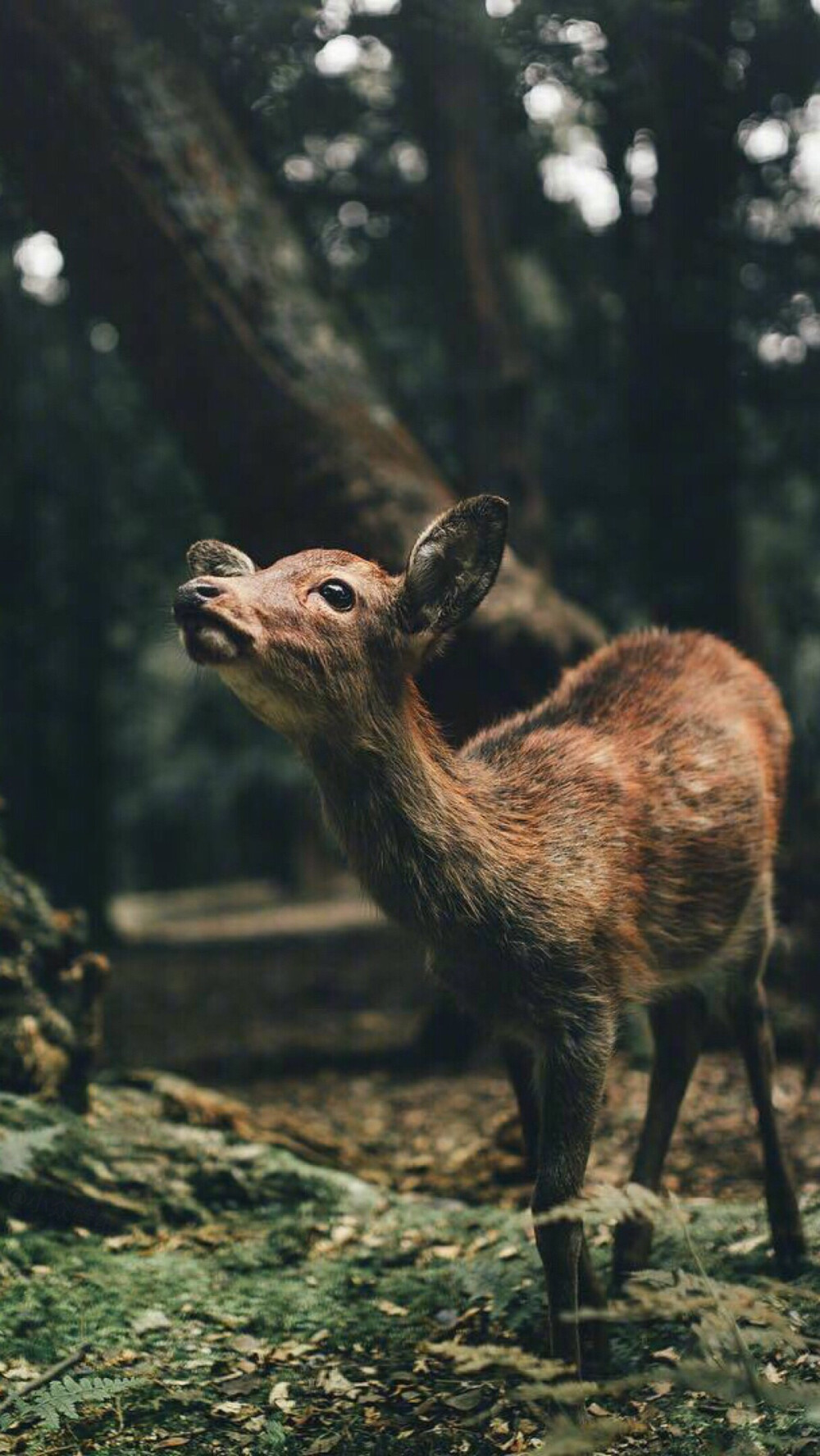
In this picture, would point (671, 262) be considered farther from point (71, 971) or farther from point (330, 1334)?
point (330, 1334)

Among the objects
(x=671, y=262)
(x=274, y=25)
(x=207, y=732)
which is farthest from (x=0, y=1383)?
(x=207, y=732)

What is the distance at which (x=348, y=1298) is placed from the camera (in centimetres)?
473

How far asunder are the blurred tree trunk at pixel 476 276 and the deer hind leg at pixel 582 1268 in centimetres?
430

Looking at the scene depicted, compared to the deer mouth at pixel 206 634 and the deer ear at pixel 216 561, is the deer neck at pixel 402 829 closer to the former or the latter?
the deer mouth at pixel 206 634

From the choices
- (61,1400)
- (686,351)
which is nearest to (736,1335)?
(61,1400)

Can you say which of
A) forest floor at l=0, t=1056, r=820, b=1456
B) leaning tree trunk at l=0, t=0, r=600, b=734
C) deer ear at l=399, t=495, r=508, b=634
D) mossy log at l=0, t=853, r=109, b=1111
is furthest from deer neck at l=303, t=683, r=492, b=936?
leaning tree trunk at l=0, t=0, r=600, b=734

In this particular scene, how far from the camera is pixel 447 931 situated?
4109 millimetres

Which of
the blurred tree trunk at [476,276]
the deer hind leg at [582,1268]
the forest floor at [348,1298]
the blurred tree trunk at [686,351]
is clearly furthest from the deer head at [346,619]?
the blurred tree trunk at [686,351]

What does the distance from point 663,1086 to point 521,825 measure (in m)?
1.28

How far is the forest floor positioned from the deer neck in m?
1.02

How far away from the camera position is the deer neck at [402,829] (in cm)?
409

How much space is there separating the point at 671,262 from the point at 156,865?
81.0 feet

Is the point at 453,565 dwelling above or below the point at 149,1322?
above

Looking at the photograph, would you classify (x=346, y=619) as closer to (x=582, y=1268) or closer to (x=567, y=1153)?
(x=567, y=1153)
